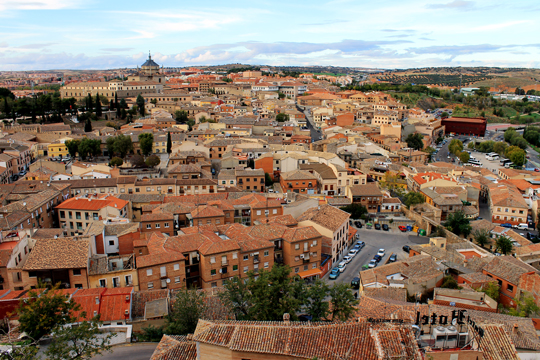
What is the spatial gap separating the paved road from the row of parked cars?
12.3m

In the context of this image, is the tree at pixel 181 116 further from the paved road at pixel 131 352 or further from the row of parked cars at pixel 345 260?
the paved road at pixel 131 352

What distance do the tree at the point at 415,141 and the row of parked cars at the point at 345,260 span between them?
1498 inches

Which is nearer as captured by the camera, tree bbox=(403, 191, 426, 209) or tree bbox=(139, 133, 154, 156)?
tree bbox=(403, 191, 426, 209)

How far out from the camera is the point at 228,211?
27.0 meters

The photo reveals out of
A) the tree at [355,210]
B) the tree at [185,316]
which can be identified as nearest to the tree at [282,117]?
the tree at [355,210]

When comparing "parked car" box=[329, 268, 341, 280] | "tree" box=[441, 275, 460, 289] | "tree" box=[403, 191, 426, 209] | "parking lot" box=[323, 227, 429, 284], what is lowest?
"parking lot" box=[323, 227, 429, 284]

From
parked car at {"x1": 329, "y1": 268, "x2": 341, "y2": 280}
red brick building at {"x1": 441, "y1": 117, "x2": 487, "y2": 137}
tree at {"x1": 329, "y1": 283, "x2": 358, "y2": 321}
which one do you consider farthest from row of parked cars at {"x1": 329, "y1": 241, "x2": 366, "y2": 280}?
red brick building at {"x1": 441, "y1": 117, "x2": 487, "y2": 137}

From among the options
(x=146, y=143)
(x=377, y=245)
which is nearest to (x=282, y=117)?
(x=146, y=143)

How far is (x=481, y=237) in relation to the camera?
29.4m

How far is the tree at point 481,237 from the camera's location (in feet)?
96.3

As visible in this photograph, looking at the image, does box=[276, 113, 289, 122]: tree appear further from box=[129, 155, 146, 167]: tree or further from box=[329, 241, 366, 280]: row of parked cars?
box=[329, 241, 366, 280]: row of parked cars

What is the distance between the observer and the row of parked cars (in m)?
23.7

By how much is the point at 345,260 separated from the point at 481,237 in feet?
36.6

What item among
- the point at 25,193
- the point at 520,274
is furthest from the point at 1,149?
the point at 520,274
